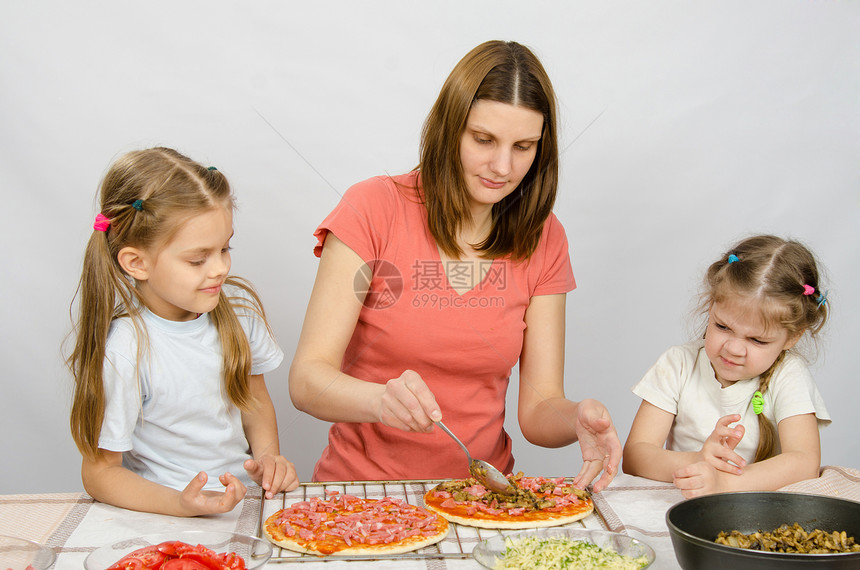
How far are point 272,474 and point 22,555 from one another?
0.52 m

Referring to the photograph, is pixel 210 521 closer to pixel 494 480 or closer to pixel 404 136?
pixel 494 480

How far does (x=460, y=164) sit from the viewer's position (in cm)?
173

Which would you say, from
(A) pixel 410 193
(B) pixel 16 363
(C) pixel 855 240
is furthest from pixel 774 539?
(B) pixel 16 363

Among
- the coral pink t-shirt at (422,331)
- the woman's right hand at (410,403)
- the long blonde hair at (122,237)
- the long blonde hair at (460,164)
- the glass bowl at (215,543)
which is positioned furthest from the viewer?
the coral pink t-shirt at (422,331)

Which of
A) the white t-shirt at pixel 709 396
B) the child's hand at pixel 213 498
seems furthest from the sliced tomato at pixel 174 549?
the white t-shirt at pixel 709 396

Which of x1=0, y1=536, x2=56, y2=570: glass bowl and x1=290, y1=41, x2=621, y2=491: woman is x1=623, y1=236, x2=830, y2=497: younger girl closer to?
x1=290, y1=41, x2=621, y2=491: woman

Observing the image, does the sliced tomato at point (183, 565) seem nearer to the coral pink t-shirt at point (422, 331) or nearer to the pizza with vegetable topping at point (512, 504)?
the pizza with vegetable topping at point (512, 504)

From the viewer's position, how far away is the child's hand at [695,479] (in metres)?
1.50

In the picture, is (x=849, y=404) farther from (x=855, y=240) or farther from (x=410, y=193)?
(x=410, y=193)

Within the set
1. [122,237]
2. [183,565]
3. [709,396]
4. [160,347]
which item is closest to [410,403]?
[183,565]

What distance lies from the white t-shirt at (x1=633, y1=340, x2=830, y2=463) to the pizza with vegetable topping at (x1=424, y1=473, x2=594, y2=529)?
404mm

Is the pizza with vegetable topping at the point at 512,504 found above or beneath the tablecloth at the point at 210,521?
above

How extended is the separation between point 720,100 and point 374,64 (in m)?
1.14

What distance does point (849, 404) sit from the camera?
2.92 metres
